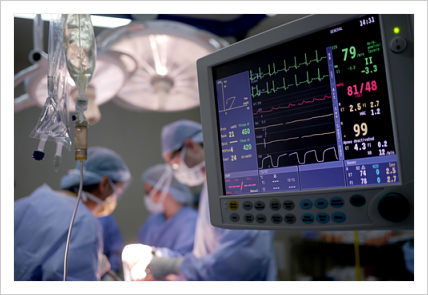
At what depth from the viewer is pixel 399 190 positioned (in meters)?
0.55

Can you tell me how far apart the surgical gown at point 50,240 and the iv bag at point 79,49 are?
33.0 inches

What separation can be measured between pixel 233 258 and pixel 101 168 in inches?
34.5

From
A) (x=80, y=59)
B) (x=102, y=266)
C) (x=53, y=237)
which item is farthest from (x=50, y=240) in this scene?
(x=80, y=59)

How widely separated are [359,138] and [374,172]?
0.06 m

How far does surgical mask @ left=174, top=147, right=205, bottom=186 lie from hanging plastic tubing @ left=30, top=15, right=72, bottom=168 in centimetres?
125

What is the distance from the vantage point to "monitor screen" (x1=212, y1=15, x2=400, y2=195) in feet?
1.91

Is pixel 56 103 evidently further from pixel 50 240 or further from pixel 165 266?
pixel 165 266

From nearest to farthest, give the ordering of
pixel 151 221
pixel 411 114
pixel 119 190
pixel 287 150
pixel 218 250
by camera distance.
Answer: pixel 411 114
pixel 287 150
pixel 218 250
pixel 119 190
pixel 151 221

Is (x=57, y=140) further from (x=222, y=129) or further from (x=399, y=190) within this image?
(x=399, y=190)

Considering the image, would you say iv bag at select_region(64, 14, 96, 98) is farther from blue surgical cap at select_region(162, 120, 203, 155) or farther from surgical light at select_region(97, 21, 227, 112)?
blue surgical cap at select_region(162, 120, 203, 155)

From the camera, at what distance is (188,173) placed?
2.18 meters

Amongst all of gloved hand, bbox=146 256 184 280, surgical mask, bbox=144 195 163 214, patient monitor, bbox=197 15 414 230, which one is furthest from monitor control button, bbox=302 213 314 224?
surgical mask, bbox=144 195 163 214

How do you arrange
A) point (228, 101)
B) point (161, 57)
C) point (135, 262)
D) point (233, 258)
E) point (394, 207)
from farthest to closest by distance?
1. point (233, 258)
2. point (161, 57)
3. point (135, 262)
4. point (228, 101)
5. point (394, 207)

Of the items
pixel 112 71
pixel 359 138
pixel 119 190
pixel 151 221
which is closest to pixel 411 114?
pixel 359 138
